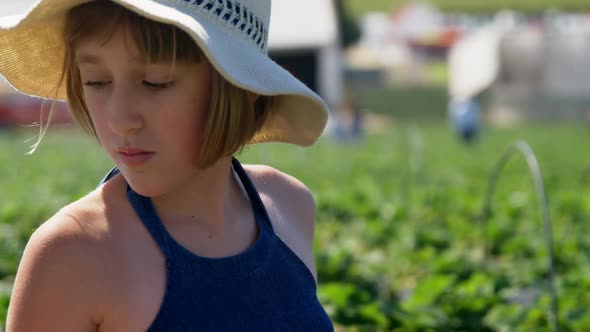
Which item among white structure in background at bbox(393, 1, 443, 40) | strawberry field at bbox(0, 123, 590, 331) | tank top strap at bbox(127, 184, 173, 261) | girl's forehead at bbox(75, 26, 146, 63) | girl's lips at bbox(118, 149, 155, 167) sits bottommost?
white structure in background at bbox(393, 1, 443, 40)

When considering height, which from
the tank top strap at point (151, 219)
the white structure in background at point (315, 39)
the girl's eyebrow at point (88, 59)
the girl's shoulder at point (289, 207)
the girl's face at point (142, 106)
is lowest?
the white structure in background at point (315, 39)

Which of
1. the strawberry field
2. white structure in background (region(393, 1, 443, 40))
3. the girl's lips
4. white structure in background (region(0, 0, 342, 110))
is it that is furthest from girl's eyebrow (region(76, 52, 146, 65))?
white structure in background (region(393, 1, 443, 40))

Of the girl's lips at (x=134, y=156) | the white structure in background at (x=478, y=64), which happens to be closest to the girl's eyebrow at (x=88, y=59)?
the girl's lips at (x=134, y=156)

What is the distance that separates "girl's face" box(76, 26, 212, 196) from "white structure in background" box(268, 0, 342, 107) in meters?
34.0

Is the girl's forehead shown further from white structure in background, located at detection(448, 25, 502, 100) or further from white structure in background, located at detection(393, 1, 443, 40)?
white structure in background, located at detection(393, 1, 443, 40)

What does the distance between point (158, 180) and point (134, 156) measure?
1.8 inches

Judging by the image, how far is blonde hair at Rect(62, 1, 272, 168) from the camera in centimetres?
134

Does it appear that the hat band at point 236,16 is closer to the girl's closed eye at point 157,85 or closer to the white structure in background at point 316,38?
the girl's closed eye at point 157,85

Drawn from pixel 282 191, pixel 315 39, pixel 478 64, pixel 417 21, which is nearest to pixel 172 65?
pixel 282 191

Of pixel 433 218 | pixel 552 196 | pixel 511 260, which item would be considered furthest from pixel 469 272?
pixel 552 196

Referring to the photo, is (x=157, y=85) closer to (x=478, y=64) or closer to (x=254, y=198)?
(x=254, y=198)

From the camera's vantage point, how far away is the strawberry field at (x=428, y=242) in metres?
3.29

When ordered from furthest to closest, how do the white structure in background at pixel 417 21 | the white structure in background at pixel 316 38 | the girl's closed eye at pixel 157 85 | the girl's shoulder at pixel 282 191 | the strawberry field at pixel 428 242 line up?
the white structure in background at pixel 417 21
the white structure in background at pixel 316 38
the strawberry field at pixel 428 242
the girl's shoulder at pixel 282 191
the girl's closed eye at pixel 157 85

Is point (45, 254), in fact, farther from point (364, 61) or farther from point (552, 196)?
point (364, 61)
